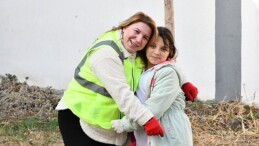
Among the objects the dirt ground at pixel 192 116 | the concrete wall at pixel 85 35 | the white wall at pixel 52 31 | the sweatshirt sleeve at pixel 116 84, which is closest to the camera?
the sweatshirt sleeve at pixel 116 84

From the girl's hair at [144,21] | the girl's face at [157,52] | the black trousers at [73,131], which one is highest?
the girl's hair at [144,21]

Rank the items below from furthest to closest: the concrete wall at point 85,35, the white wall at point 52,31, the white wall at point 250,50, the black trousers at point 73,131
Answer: the white wall at point 52,31 < the concrete wall at point 85,35 < the white wall at point 250,50 < the black trousers at point 73,131

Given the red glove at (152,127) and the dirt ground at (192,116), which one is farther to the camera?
the dirt ground at (192,116)

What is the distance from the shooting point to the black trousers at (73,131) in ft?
9.62

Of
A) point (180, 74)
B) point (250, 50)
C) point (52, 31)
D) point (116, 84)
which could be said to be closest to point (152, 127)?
point (116, 84)

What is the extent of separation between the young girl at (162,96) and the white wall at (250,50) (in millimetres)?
3614

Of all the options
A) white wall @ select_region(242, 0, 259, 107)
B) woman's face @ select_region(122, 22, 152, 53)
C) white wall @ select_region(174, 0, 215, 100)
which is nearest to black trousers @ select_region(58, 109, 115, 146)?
woman's face @ select_region(122, 22, 152, 53)

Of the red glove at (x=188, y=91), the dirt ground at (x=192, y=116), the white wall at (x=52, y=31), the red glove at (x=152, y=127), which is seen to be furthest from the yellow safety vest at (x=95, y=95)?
the white wall at (x=52, y=31)

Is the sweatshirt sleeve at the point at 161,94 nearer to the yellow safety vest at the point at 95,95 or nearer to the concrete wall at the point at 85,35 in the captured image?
the yellow safety vest at the point at 95,95

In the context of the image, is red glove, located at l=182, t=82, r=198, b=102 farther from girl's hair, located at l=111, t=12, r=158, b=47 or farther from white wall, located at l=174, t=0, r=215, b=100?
white wall, located at l=174, t=0, r=215, b=100

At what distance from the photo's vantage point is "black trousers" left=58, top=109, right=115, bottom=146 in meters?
2.93

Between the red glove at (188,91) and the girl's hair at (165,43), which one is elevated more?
the girl's hair at (165,43)

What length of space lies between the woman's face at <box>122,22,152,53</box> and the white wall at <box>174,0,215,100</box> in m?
3.73

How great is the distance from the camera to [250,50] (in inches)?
254
